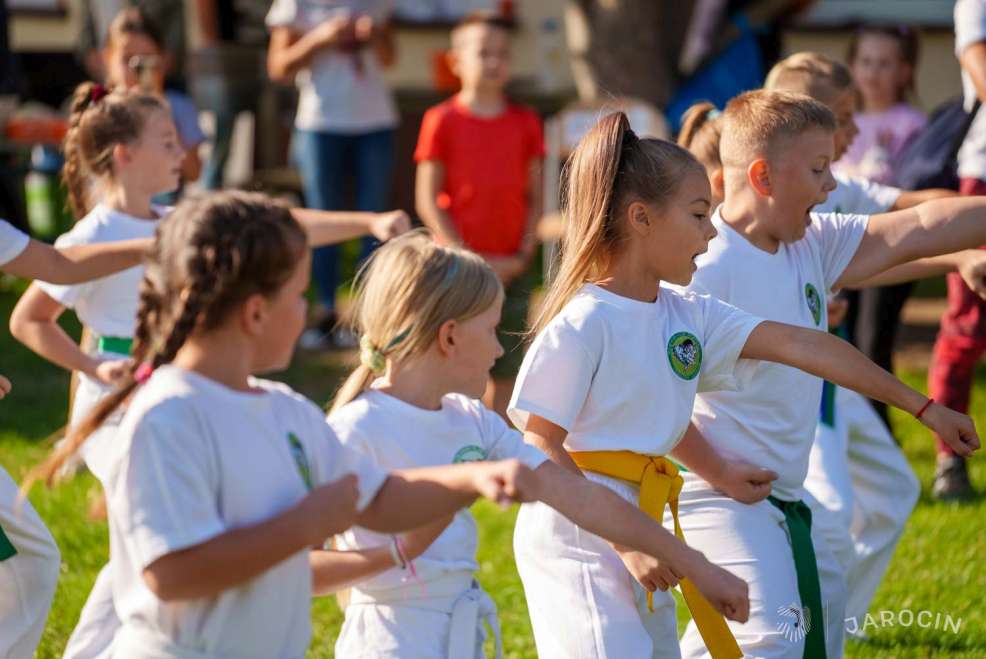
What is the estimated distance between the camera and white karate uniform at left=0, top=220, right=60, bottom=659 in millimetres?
3543

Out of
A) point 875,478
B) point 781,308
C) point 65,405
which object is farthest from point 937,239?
point 65,405

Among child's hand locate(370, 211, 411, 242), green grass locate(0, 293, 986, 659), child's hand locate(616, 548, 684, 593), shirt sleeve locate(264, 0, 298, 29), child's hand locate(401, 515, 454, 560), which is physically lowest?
green grass locate(0, 293, 986, 659)

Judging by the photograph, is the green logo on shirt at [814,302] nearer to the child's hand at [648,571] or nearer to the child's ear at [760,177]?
the child's ear at [760,177]

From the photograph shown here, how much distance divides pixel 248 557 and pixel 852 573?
293cm

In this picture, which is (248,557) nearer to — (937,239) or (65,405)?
(937,239)

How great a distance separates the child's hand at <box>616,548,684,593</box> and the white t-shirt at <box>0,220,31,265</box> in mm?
1649

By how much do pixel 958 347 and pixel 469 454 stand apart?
383 cm

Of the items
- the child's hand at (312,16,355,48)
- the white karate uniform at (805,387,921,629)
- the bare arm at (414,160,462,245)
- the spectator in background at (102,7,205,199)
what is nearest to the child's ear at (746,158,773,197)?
the white karate uniform at (805,387,921,629)

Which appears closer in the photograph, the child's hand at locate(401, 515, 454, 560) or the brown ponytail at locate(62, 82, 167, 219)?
the child's hand at locate(401, 515, 454, 560)

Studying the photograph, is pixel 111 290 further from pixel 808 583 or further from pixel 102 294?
pixel 808 583

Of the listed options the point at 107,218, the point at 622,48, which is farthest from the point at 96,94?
the point at 622,48

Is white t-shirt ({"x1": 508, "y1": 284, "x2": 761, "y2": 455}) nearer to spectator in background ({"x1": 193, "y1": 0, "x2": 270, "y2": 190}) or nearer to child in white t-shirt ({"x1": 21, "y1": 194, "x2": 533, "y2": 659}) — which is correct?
child in white t-shirt ({"x1": 21, "y1": 194, "x2": 533, "y2": 659})

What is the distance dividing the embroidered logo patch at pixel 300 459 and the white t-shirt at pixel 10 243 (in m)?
1.43

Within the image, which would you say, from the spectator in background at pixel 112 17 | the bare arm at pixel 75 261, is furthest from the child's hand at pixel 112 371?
the spectator in background at pixel 112 17
